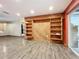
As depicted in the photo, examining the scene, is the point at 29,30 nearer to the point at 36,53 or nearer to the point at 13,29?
Result: the point at 36,53

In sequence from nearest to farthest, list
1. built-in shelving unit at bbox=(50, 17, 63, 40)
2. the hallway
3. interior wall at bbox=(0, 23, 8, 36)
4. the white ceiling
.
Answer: the hallway → the white ceiling → built-in shelving unit at bbox=(50, 17, 63, 40) → interior wall at bbox=(0, 23, 8, 36)

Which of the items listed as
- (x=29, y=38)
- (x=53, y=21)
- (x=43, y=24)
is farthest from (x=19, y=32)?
(x=53, y=21)

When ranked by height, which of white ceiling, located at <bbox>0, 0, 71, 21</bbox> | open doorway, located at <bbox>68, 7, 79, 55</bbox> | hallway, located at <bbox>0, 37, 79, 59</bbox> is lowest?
hallway, located at <bbox>0, 37, 79, 59</bbox>

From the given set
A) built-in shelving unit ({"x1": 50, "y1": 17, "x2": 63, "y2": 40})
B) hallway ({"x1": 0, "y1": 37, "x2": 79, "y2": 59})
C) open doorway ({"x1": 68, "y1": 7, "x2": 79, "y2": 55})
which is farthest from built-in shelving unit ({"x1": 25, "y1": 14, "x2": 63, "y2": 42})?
hallway ({"x1": 0, "y1": 37, "x2": 79, "y2": 59})

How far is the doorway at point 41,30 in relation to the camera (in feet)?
31.2

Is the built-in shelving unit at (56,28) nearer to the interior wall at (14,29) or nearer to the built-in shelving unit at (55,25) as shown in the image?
the built-in shelving unit at (55,25)

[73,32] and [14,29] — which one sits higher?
[14,29]

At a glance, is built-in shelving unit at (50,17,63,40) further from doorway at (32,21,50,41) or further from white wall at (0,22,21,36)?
white wall at (0,22,21,36)

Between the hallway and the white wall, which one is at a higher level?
the white wall

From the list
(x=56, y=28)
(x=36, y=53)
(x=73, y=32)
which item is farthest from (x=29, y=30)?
(x=36, y=53)

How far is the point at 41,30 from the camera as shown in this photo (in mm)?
10133

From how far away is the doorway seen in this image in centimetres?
952

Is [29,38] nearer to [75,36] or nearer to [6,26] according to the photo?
[75,36]

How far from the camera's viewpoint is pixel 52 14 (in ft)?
29.1
